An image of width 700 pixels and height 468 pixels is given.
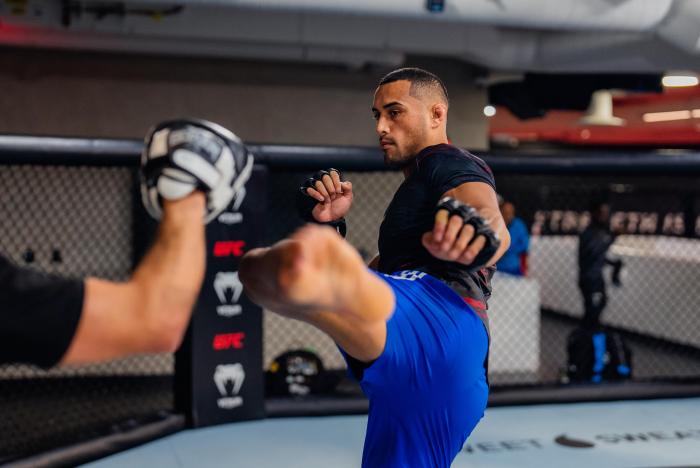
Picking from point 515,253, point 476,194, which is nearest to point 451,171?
point 476,194

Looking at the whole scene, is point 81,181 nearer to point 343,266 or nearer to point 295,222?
point 295,222

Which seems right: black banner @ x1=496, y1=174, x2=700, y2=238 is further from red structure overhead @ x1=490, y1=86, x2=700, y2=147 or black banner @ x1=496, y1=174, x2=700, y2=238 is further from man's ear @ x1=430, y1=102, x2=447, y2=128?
man's ear @ x1=430, y1=102, x2=447, y2=128

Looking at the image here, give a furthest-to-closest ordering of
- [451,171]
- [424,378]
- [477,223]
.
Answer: [451,171], [424,378], [477,223]

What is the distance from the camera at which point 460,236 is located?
166 centimetres

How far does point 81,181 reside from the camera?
5879 millimetres

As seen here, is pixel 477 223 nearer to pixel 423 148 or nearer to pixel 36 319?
pixel 423 148

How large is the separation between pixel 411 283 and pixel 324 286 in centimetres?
50

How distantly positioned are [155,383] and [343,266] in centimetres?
474

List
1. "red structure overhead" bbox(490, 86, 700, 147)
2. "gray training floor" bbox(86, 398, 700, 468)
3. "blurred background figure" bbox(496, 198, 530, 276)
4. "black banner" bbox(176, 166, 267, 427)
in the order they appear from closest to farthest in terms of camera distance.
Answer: "gray training floor" bbox(86, 398, 700, 468)
"black banner" bbox(176, 166, 267, 427)
"blurred background figure" bbox(496, 198, 530, 276)
"red structure overhead" bbox(490, 86, 700, 147)

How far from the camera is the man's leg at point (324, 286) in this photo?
1.57 meters

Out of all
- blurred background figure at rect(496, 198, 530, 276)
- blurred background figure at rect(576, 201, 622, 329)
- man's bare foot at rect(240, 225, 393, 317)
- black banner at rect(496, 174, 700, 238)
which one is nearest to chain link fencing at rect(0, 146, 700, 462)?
blurred background figure at rect(496, 198, 530, 276)

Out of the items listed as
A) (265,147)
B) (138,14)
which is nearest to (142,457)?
(265,147)

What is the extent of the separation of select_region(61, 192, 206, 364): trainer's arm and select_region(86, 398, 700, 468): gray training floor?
2289 mm

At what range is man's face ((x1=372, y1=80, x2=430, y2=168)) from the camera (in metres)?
2.28
